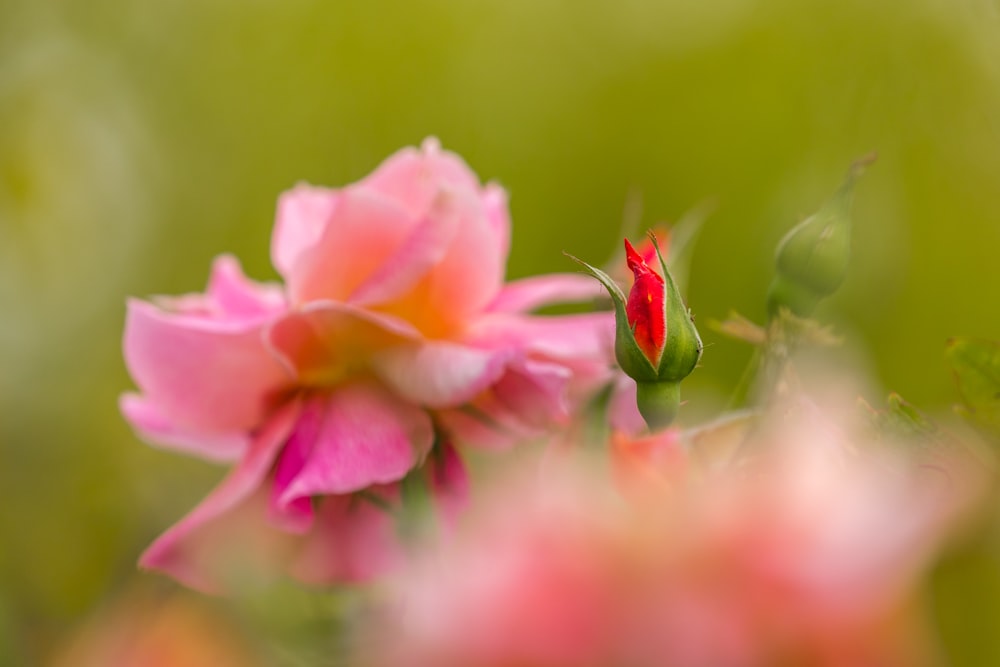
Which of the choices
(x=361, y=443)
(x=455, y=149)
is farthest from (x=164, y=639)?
(x=455, y=149)

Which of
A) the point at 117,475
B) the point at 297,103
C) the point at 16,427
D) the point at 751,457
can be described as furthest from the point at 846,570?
the point at 297,103

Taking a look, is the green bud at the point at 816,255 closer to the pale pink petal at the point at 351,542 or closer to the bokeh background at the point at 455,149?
the pale pink petal at the point at 351,542

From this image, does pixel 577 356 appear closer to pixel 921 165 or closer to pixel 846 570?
pixel 846 570

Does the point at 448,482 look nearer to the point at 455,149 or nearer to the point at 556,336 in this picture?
the point at 556,336

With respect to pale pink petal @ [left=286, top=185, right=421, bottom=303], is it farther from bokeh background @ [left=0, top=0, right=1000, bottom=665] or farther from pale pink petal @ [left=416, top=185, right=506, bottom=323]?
bokeh background @ [left=0, top=0, right=1000, bottom=665]

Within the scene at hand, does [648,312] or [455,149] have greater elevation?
[648,312]

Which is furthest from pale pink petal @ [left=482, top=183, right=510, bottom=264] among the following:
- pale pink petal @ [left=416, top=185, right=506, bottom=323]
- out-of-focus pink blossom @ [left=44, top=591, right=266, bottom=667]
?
out-of-focus pink blossom @ [left=44, top=591, right=266, bottom=667]
